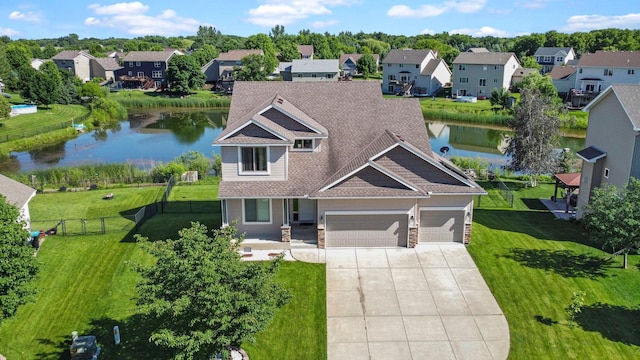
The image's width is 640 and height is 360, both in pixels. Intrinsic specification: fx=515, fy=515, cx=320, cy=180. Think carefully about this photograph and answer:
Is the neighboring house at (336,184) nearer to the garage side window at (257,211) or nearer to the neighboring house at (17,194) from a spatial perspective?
the garage side window at (257,211)

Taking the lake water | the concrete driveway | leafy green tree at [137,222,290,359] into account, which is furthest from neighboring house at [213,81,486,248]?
the lake water

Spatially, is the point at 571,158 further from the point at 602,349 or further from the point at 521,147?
the point at 602,349

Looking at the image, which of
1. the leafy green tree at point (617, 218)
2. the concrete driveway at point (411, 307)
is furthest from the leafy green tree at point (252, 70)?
the leafy green tree at point (617, 218)

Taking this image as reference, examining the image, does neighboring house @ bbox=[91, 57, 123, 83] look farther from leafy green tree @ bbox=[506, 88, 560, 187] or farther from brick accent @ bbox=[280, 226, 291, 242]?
brick accent @ bbox=[280, 226, 291, 242]

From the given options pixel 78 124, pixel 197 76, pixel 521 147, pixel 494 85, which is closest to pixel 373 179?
pixel 521 147

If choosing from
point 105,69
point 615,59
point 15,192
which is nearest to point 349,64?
point 105,69

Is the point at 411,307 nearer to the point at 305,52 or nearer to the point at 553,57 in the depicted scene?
the point at 553,57
